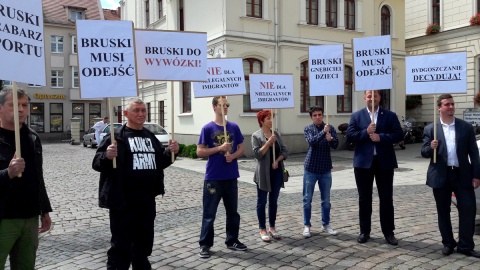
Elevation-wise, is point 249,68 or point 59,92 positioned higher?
point 59,92

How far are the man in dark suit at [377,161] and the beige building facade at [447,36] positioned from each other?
17795 millimetres

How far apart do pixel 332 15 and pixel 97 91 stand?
1942 centimetres

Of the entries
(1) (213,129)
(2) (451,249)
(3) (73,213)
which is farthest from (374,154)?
(3) (73,213)

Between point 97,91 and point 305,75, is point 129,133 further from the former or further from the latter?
point 305,75

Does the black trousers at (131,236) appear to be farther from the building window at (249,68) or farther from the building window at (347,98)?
the building window at (347,98)

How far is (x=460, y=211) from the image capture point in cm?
554

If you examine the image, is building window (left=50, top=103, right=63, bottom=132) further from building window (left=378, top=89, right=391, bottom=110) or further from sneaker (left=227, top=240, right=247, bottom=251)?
sneaker (left=227, top=240, right=247, bottom=251)

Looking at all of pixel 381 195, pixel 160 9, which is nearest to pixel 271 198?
pixel 381 195

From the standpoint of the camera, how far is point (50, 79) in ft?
143

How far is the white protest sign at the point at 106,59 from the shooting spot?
4.68 metres

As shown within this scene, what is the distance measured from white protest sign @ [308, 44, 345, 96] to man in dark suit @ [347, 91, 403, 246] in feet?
2.75

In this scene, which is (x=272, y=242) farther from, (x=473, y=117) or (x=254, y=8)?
(x=254, y=8)

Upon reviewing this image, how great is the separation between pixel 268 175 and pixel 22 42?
3.53 m

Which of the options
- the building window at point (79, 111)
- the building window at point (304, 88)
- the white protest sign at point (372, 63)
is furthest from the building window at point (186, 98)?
the building window at point (79, 111)
